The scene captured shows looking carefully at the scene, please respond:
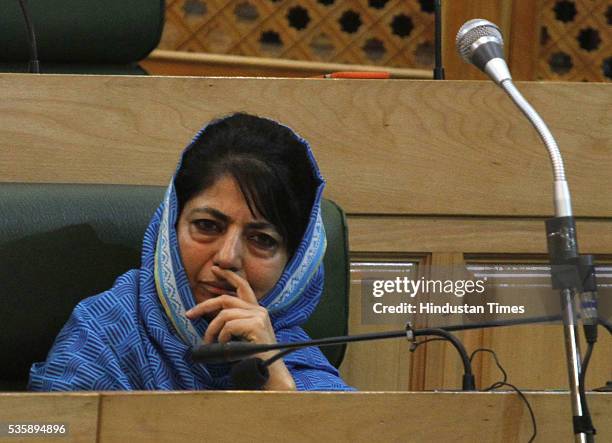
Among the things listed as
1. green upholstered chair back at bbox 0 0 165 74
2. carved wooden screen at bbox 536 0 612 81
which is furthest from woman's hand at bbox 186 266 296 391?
carved wooden screen at bbox 536 0 612 81

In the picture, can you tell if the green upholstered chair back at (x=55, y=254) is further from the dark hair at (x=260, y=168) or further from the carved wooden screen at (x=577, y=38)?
the carved wooden screen at (x=577, y=38)

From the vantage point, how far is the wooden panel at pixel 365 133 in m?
1.88

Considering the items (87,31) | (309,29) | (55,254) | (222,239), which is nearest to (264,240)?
(222,239)

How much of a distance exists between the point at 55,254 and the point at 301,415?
605 mm

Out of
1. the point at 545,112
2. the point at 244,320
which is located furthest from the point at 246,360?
the point at 545,112

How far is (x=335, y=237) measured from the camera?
176 cm

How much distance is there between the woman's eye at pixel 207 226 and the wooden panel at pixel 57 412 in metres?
0.56

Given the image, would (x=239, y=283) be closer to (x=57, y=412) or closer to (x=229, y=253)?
(x=229, y=253)

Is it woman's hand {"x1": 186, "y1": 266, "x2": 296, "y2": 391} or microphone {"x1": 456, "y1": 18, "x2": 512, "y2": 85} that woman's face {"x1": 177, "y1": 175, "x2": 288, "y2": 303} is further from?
microphone {"x1": 456, "y1": 18, "x2": 512, "y2": 85}

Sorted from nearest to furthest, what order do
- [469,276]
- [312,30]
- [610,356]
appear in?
[469,276] < [610,356] < [312,30]

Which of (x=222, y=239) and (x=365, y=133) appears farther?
(x=365, y=133)

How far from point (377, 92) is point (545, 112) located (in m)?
0.25

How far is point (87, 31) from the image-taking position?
94.4 inches

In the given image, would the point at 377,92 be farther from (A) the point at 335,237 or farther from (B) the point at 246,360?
(B) the point at 246,360
